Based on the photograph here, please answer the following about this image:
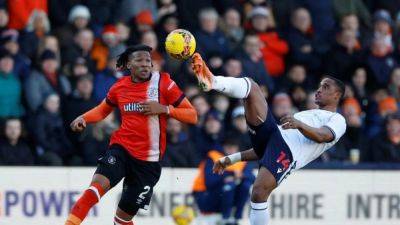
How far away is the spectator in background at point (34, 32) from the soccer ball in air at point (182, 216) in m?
3.25

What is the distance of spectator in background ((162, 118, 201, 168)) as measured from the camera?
58.5 feet

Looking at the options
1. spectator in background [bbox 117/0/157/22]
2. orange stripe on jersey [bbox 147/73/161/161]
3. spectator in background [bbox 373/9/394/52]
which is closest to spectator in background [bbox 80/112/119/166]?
spectator in background [bbox 117/0/157/22]

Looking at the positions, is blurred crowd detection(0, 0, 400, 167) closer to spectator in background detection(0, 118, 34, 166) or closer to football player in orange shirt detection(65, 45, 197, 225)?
spectator in background detection(0, 118, 34, 166)

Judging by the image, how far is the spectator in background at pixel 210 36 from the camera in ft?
64.1

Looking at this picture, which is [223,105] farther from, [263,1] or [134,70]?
[134,70]

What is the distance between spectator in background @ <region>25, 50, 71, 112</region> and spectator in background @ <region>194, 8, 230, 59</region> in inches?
91.9

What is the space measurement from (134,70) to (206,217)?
14.2ft

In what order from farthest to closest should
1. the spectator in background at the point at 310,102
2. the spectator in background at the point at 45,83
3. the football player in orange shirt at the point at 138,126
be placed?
1. the spectator in background at the point at 310,102
2. the spectator in background at the point at 45,83
3. the football player in orange shirt at the point at 138,126

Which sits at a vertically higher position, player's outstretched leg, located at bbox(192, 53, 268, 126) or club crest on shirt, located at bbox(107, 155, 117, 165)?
player's outstretched leg, located at bbox(192, 53, 268, 126)

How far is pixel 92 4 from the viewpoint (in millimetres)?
19453

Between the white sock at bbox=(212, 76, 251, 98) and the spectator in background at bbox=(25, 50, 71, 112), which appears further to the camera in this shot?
the spectator in background at bbox=(25, 50, 71, 112)

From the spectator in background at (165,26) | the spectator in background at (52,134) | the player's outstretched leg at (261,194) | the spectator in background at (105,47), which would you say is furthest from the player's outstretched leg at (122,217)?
the spectator in background at (165,26)

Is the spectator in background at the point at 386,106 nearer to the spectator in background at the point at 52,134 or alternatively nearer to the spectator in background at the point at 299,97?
the spectator in background at the point at 299,97

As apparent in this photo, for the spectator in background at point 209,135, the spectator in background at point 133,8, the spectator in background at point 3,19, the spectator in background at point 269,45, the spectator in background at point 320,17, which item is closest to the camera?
the spectator in background at point 209,135
